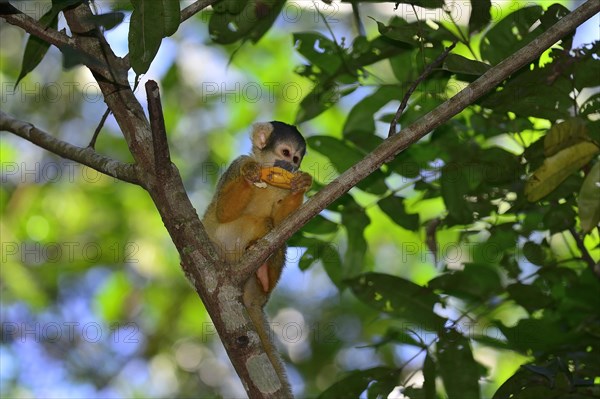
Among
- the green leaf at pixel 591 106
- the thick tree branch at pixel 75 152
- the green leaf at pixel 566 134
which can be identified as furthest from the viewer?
the green leaf at pixel 591 106

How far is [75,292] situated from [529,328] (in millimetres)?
5861

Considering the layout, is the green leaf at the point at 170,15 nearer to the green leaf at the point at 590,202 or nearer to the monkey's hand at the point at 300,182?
Result: the monkey's hand at the point at 300,182

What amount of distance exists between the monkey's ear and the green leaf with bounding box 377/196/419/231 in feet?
2.84

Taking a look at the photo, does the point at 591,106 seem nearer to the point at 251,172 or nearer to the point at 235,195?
the point at 251,172

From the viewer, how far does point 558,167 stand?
2.78m

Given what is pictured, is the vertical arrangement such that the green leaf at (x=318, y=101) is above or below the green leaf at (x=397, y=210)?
above

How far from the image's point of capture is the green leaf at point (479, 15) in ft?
10.2

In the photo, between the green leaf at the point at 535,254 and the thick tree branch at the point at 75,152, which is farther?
the green leaf at the point at 535,254

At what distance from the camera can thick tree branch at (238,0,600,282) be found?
7.69 feet

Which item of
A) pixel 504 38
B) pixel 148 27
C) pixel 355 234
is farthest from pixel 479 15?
pixel 148 27

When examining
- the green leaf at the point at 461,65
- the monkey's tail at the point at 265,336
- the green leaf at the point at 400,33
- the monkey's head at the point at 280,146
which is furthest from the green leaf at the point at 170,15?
the monkey's head at the point at 280,146

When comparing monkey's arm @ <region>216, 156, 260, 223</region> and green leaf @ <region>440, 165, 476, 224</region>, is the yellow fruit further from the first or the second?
green leaf @ <region>440, 165, 476, 224</region>

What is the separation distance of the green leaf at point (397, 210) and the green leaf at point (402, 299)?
1.14ft

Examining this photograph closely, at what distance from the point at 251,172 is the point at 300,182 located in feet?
0.80
